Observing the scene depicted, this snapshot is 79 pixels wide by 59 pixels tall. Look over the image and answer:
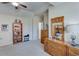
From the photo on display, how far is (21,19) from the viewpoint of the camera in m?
2.38

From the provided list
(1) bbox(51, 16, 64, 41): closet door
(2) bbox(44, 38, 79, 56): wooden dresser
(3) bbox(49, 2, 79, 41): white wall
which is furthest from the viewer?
(1) bbox(51, 16, 64, 41): closet door

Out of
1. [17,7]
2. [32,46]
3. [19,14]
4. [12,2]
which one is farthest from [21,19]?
[32,46]

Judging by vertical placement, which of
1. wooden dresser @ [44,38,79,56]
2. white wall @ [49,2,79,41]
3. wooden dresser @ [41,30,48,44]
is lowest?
wooden dresser @ [44,38,79,56]

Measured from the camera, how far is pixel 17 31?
7.79 feet

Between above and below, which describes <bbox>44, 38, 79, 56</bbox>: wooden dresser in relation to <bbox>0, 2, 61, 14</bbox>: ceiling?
below

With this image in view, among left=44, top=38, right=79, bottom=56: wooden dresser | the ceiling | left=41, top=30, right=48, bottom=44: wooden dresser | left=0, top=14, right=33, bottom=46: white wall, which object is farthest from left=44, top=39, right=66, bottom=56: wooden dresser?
the ceiling

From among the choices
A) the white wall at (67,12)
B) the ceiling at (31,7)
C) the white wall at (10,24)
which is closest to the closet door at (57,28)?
the white wall at (67,12)

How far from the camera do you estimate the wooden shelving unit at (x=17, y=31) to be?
2.34 meters

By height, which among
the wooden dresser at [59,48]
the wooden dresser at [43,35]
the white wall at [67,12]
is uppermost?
the white wall at [67,12]

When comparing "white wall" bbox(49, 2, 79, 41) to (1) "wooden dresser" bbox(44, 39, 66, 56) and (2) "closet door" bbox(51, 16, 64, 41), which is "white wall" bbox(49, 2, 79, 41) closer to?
(2) "closet door" bbox(51, 16, 64, 41)

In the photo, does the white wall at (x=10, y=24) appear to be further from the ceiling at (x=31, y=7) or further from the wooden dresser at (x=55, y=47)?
the wooden dresser at (x=55, y=47)

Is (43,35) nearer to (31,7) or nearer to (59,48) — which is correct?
(59,48)

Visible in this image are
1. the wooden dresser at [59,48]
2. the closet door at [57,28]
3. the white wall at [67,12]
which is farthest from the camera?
the closet door at [57,28]

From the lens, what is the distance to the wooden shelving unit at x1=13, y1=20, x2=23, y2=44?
2.34 meters
